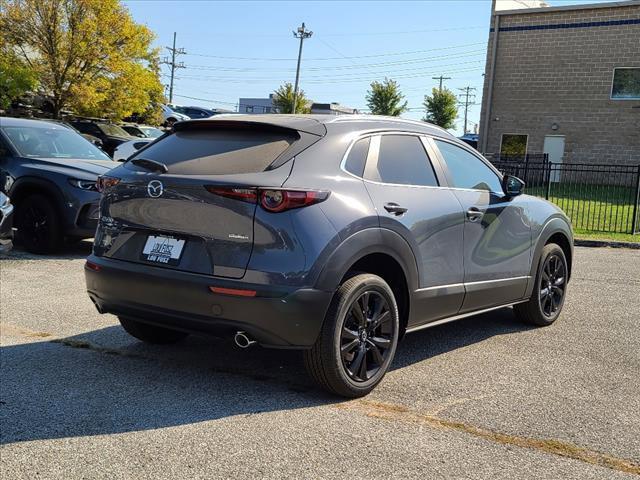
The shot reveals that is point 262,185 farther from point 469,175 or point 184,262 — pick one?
point 469,175

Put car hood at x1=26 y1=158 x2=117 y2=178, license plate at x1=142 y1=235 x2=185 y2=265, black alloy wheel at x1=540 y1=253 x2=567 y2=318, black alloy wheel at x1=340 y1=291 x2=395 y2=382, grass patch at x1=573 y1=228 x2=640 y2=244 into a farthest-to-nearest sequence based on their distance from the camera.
A: grass patch at x1=573 y1=228 x2=640 y2=244 < car hood at x1=26 y1=158 x2=117 y2=178 < black alloy wheel at x1=540 y1=253 x2=567 y2=318 < black alloy wheel at x1=340 y1=291 x2=395 y2=382 < license plate at x1=142 y1=235 x2=185 y2=265

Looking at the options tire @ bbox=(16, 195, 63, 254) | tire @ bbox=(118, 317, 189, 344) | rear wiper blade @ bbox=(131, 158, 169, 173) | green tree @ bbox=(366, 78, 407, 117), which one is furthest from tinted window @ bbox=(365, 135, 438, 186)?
green tree @ bbox=(366, 78, 407, 117)

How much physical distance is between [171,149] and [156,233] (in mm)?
618

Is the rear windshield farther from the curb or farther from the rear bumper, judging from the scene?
the curb

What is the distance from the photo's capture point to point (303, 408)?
398 centimetres

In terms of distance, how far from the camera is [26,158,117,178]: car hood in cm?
902

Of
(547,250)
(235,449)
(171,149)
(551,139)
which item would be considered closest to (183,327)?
(235,449)

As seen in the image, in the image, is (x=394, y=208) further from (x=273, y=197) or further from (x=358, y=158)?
(x=273, y=197)

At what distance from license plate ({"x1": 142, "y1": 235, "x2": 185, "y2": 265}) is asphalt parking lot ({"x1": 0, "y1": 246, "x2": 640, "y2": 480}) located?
23.4 inches

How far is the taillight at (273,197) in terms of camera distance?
12.5 feet

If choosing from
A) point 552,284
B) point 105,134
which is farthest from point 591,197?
point 105,134

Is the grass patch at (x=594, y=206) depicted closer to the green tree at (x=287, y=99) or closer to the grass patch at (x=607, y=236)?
the grass patch at (x=607, y=236)

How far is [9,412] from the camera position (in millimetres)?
3816

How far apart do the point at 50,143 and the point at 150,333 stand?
5896 mm
